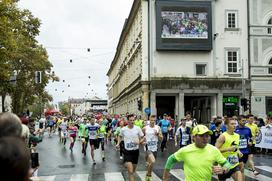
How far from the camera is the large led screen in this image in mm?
35906

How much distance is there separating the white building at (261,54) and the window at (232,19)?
138 cm

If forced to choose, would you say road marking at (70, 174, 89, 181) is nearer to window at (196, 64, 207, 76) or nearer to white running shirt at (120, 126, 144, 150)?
white running shirt at (120, 126, 144, 150)

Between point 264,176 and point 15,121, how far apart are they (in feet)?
35.0

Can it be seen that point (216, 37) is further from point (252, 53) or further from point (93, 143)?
point (93, 143)

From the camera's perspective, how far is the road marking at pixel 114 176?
1203cm

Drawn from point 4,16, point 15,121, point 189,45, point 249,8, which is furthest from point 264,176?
point 249,8

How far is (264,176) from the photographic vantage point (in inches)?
490

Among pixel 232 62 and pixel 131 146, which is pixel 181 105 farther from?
pixel 131 146

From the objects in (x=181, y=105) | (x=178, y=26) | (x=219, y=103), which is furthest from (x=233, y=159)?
(x=219, y=103)

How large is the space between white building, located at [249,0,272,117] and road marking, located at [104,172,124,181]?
2625 centimetres

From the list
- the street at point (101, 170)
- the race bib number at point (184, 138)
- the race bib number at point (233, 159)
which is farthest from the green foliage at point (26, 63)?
the race bib number at point (233, 159)

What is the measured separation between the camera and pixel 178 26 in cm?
3597

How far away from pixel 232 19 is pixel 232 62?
3876 mm

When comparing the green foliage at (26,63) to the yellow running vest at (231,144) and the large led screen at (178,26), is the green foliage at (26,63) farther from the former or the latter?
the yellow running vest at (231,144)
